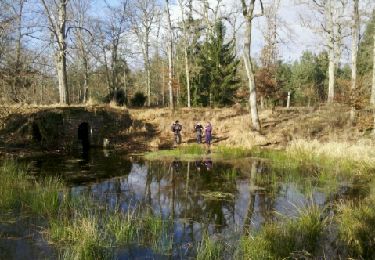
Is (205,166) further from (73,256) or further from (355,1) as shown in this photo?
(355,1)

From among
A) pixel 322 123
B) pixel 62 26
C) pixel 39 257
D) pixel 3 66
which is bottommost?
pixel 39 257

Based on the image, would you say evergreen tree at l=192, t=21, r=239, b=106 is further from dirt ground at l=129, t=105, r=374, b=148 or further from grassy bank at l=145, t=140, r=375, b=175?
grassy bank at l=145, t=140, r=375, b=175

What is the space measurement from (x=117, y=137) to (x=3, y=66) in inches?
578

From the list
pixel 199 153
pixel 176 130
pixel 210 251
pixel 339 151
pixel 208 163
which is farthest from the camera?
pixel 176 130

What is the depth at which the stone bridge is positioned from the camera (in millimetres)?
21906

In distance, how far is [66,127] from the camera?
23.5 meters

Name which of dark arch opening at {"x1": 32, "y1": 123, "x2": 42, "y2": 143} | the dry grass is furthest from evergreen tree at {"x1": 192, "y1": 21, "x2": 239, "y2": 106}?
the dry grass

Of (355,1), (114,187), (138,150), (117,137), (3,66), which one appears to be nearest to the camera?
(3,66)

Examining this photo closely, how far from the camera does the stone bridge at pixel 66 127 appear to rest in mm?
21906

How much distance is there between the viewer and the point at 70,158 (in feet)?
60.5

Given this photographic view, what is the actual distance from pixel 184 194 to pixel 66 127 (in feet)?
47.2

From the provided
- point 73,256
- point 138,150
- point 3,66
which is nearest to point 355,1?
point 138,150

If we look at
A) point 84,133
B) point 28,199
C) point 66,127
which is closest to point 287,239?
point 28,199

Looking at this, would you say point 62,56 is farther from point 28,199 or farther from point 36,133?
point 28,199
